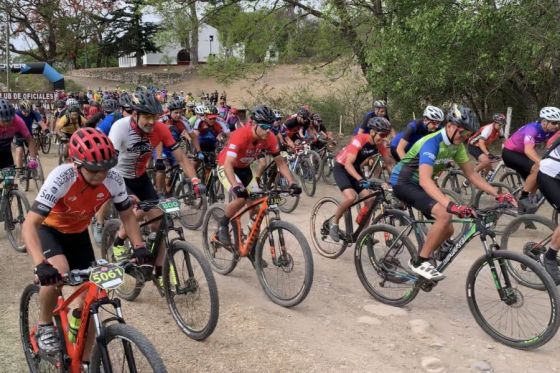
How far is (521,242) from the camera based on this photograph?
6137mm

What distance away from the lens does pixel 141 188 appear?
20.4 feet

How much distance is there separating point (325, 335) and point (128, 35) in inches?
2314

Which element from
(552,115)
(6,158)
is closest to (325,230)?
(552,115)

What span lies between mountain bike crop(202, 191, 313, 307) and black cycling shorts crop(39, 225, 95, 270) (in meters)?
2.04

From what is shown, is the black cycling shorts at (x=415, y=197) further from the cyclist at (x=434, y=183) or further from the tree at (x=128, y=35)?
the tree at (x=128, y=35)

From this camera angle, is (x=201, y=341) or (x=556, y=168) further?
(x=556, y=168)

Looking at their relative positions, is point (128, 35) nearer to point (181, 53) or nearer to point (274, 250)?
point (181, 53)

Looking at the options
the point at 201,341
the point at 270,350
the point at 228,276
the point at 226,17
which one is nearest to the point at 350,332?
the point at 270,350

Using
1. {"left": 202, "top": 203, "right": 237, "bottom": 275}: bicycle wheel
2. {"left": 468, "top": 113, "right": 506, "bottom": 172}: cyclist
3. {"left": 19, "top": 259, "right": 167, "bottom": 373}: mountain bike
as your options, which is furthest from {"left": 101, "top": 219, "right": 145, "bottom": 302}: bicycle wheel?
{"left": 468, "top": 113, "right": 506, "bottom": 172}: cyclist

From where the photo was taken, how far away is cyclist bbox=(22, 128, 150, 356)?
3.41 m

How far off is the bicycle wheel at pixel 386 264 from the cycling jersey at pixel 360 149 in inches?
60.2

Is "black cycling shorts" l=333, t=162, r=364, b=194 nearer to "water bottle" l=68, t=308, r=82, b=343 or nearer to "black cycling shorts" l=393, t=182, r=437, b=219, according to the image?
"black cycling shorts" l=393, t=182, r=437, b=219

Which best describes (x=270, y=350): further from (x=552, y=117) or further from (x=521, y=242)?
(x=552, y=117)

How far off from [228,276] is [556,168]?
3.94 meters
